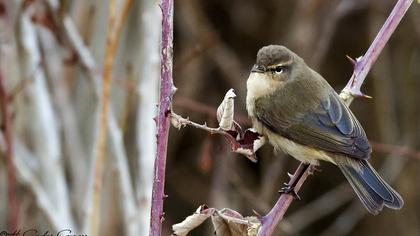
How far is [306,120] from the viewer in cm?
305

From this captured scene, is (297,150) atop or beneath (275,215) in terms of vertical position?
beneath

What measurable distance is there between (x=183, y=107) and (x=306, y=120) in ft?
8.55

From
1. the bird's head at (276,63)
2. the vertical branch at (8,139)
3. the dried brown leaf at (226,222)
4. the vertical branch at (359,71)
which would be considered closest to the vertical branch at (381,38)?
the vertical branch at (359,71)

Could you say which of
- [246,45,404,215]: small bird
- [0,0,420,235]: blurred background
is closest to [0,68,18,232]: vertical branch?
[0,0,420,235]: blurred background

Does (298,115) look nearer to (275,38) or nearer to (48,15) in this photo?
(48,15)

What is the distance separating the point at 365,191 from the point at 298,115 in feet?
1.58

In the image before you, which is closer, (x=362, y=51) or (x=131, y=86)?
(x=131, y=86)

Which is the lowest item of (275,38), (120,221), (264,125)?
(120,221)

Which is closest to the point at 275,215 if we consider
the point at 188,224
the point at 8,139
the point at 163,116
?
the point at 188,224

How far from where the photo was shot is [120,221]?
14.6 feet

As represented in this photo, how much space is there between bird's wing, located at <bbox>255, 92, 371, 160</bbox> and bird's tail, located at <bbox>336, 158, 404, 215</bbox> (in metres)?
0.07

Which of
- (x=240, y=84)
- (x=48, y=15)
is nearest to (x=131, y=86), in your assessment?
(x=48, y=15)

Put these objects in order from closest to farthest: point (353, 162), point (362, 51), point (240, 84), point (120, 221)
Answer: point (353, 162) → point (120, 221) → point (240, 84) → point (362, 51)

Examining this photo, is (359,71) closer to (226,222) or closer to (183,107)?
(226,222)
